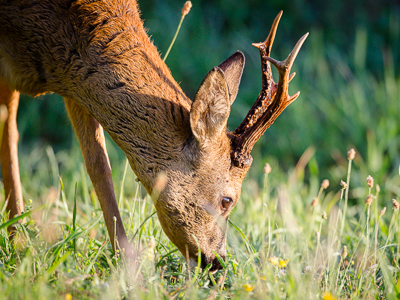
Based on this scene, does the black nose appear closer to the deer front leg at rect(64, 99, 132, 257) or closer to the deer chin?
the deer chin

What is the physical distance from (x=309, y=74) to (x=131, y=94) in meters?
4.72

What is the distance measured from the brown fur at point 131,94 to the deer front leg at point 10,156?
2.28 ft

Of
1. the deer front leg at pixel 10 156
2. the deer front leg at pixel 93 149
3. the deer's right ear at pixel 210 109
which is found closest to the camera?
the deer's right ear at pixel 210 109

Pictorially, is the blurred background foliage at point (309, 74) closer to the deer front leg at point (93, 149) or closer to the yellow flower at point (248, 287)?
the deer front leg at point (93, 149)

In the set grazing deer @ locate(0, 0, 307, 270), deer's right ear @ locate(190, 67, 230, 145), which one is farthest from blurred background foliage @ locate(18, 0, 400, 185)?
deer's right ear @ locate(190, 67, 230, 145)

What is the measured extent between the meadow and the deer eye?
0.43ft

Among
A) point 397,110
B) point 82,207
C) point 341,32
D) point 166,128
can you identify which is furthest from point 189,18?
point 166,128

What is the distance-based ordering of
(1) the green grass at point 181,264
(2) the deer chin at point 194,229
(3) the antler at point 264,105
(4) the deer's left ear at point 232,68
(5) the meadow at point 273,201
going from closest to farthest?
(1) the green grass at point 181,264, (5) the meadow at point 273,201, (3) the antler at point 264,105, (2) the deer chin at point 194,229, (4) the deer's left ear at point 232,68

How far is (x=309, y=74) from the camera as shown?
22.3 ft

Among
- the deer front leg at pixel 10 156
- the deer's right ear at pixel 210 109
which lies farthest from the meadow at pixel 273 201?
the deer's right ear at pixel 210 109

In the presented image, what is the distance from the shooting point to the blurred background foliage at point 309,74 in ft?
18.2

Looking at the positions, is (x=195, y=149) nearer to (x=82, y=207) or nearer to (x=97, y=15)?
(x=97, y=15)

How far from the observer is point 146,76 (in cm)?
270

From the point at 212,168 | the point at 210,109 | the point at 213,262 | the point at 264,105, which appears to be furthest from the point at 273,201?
the point at 210,109
